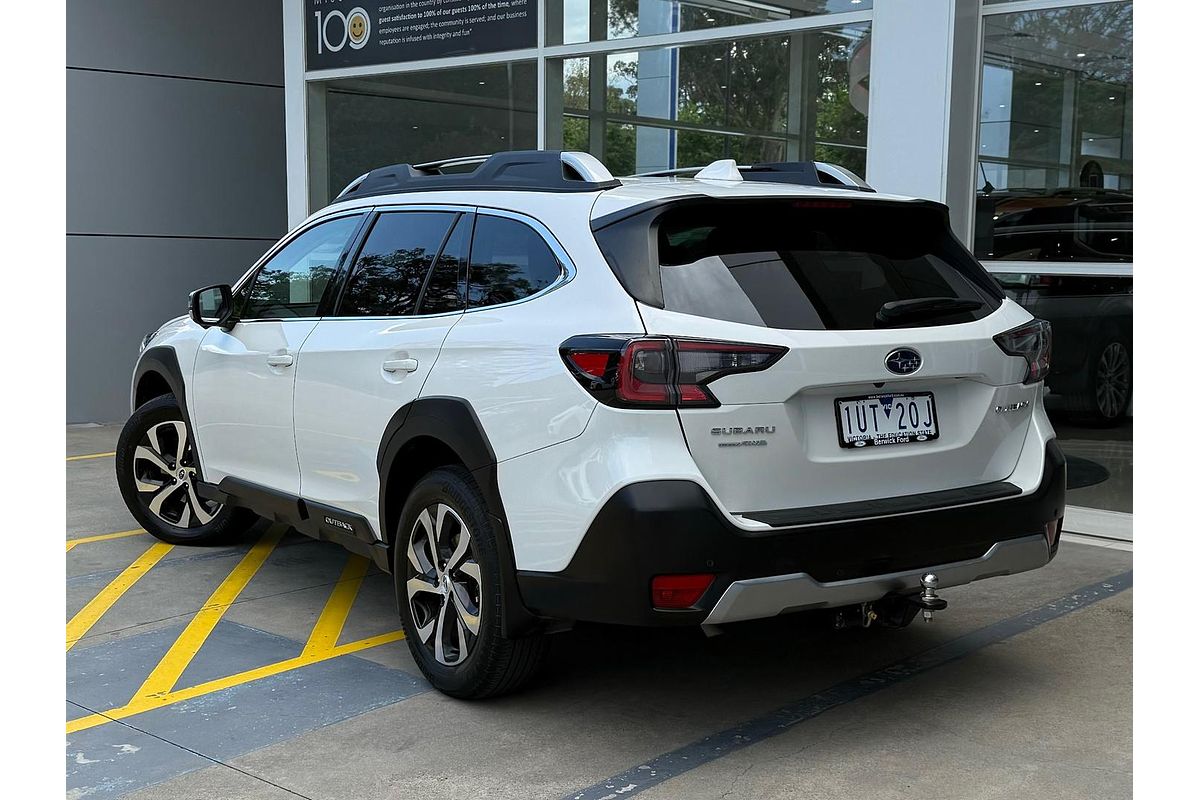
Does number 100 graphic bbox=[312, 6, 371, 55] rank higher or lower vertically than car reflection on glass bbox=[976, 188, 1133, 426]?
higher

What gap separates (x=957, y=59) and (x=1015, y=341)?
3.67 metres

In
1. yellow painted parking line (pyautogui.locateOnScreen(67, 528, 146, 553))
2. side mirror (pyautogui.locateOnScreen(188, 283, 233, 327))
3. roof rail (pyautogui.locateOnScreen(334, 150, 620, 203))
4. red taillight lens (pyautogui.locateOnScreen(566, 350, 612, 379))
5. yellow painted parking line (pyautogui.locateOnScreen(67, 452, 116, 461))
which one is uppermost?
roof rail (pyautogui.locateOnScreen(334, 150, 620, 203))

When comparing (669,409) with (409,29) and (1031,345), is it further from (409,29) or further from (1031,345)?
(409,29)

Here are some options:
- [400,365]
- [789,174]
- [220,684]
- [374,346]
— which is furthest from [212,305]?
[789,174]

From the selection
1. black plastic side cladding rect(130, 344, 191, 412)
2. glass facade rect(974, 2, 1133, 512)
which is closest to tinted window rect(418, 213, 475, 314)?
black plastic side cladding rect(130, 344, 191, 412)

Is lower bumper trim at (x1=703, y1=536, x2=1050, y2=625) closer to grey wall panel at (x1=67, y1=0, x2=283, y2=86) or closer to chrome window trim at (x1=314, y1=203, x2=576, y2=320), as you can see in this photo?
chrome window trim at (x1=314, y1=203, x2=576, y2=320)

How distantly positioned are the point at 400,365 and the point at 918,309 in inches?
70.0

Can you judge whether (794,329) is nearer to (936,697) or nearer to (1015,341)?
(1015,341)

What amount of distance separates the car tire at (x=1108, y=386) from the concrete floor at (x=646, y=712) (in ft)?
5.15

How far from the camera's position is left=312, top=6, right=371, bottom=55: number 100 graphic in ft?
36.7

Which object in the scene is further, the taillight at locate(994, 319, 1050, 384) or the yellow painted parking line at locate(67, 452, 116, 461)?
the yellow painted parking line at locate(67, 452, 116, 461)

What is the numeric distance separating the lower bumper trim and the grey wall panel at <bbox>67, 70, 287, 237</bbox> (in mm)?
9905

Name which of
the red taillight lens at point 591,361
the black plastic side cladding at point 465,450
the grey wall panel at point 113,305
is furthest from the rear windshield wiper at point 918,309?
the grey wall panel at point 113,305
